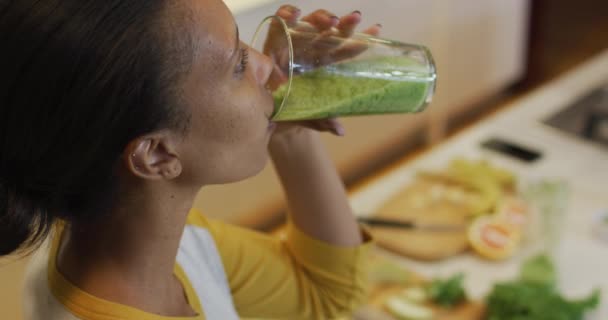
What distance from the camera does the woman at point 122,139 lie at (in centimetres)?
54

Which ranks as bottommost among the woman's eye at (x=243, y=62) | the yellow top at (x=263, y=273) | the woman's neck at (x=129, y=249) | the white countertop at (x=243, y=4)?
the yellow top at (x=263, y=273)

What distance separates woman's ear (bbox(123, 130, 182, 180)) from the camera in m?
0.59

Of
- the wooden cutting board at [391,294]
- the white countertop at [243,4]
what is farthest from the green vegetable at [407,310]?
the white countertop at [243,4]

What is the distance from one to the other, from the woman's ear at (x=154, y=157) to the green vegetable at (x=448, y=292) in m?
0.63

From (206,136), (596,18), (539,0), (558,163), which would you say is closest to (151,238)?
(206,136)

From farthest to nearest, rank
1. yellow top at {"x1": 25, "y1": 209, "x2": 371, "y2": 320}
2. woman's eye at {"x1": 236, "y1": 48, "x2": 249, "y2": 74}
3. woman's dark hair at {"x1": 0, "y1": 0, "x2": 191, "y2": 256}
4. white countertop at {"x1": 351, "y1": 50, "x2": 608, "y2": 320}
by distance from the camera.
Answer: white countertop at {"x1": 351, "y1": 50, "x2": 608, "y2": 320} < yellow top at {"x1": 25, "y1": 209, "x2": 371, "y2": 320} < woman's eye at {"x1": 236, "y1": 48, "x2": 249, "y2": 74} < woman's dark hair at {"x1": 0, "y1": 0, "x2": 191, "y2": 256}

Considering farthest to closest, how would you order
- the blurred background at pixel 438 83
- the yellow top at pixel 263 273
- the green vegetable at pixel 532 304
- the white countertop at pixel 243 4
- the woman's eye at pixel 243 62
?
1. the blurred background at pixel 438 83
2. the white countertop at pixel 243 4
3. the green vegetable at pixel 532 304
4. the yellow top at pixel 263 273
5. the woman's eye at pixel 243 62

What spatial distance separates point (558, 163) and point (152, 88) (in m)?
1.16

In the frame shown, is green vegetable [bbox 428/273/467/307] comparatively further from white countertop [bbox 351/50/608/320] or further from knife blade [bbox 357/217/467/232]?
knife blade [bbox 357/217/467/232]

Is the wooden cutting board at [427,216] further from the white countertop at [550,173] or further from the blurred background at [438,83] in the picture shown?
the blurred background at [438,83]

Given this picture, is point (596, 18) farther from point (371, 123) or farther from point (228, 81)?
point (228, 81)

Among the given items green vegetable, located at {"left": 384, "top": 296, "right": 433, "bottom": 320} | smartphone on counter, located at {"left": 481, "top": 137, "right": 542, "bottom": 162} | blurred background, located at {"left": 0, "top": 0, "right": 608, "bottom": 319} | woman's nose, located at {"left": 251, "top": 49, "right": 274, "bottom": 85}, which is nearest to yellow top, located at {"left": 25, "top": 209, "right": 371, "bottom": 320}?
green vegetable, located at {"left": 384, "top": 296, "right": 433, "bottom": 320}

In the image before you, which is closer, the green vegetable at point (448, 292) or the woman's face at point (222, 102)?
the woman's face at point (222, 102)

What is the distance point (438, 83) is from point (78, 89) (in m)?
1.57
